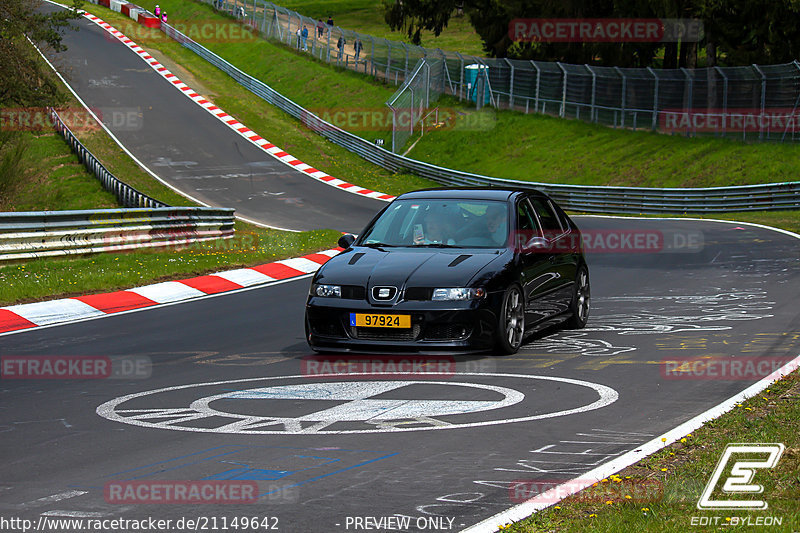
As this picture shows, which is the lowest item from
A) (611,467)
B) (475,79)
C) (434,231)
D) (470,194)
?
(611,467)

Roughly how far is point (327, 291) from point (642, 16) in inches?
1266

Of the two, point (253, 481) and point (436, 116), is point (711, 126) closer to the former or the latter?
point (436, 116)

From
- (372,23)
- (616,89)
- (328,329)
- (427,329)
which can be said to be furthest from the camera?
(372,23)

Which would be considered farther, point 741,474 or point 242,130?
point 242,130

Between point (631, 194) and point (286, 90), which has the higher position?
point (286, 90)

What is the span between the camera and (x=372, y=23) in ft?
289

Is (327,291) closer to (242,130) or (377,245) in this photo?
(377,245)

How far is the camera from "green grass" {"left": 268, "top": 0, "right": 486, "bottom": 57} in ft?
267

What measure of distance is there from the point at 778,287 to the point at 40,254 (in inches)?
466

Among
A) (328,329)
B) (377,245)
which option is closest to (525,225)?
(377,245)

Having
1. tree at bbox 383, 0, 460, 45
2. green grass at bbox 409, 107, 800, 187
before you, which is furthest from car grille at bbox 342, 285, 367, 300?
tree at bbox 383, 0, 460, 45

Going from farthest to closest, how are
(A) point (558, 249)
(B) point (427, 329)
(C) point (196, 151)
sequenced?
1. (C) point (196, 151)
2. (A) point (558, 249)
3. (B) point (427, 329)

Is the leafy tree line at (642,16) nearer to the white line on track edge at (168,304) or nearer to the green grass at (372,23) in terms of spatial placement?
the white line on track edge at (168,304)

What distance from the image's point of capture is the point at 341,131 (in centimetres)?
4691
